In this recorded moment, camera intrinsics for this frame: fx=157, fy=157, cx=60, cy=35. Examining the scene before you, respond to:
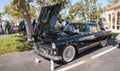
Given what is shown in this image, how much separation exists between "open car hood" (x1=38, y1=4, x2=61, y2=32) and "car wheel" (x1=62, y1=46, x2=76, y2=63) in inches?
71.4

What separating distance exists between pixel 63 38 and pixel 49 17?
195cm

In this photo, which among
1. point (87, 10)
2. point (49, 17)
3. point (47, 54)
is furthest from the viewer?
point (87, 10)

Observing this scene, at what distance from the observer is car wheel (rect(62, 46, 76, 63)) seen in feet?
19.7

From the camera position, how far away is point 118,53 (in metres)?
7.30

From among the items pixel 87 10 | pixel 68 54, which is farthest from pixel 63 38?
pixel 87 10

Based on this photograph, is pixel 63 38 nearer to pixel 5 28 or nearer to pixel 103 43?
pixel 103 43

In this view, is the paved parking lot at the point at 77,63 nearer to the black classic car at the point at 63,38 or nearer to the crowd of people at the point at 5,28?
the black classic car at the point at 63,38

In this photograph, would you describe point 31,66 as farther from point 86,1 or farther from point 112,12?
point 86,1

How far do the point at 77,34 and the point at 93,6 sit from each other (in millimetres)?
20926

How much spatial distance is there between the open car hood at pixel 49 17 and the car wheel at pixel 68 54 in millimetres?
1812

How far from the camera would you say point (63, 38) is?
19.9 feet

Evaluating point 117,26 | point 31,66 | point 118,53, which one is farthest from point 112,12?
point 31,66

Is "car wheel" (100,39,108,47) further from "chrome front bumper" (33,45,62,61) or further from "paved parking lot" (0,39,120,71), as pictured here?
"chrome front bumper" (33,45,62,61)

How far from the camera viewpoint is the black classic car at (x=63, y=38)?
5.81m
